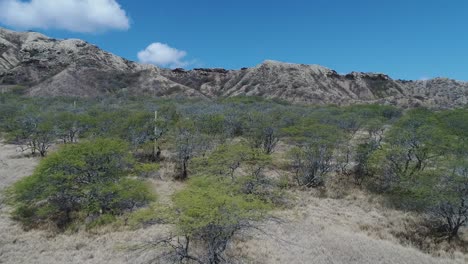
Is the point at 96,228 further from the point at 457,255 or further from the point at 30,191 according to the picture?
the point at 457,255

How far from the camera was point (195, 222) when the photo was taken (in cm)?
1367

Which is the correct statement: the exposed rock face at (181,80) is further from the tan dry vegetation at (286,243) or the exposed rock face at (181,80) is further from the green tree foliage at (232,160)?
the tan dry vegetation at (286,243)

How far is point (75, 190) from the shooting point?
20.9m

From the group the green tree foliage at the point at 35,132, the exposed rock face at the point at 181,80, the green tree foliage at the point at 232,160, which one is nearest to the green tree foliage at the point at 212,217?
the green tree foliage at the point at 232,160

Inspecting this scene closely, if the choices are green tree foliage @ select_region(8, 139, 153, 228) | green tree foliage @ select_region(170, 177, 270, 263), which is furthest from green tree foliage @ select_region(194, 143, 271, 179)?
green tree foliage @ select_region(170, 177, 270, 263)

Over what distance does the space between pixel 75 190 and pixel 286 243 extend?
1254cm

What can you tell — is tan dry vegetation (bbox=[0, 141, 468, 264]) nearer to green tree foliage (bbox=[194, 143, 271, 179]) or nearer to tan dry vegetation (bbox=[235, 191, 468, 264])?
tan dry vegetation (bbox=[235, 191, 468, 264])

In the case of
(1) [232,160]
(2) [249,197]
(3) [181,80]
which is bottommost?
(2) [249,197]

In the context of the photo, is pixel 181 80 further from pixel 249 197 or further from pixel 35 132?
pixel 249 197

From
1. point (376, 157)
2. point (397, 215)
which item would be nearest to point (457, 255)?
point (397, 215)

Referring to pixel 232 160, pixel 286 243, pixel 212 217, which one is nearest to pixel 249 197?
pixel 286 243

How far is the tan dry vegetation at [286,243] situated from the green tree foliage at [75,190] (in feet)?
5.08

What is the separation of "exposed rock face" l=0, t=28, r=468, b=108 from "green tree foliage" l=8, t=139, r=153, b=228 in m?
94.0

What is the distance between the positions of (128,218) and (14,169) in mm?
17603
